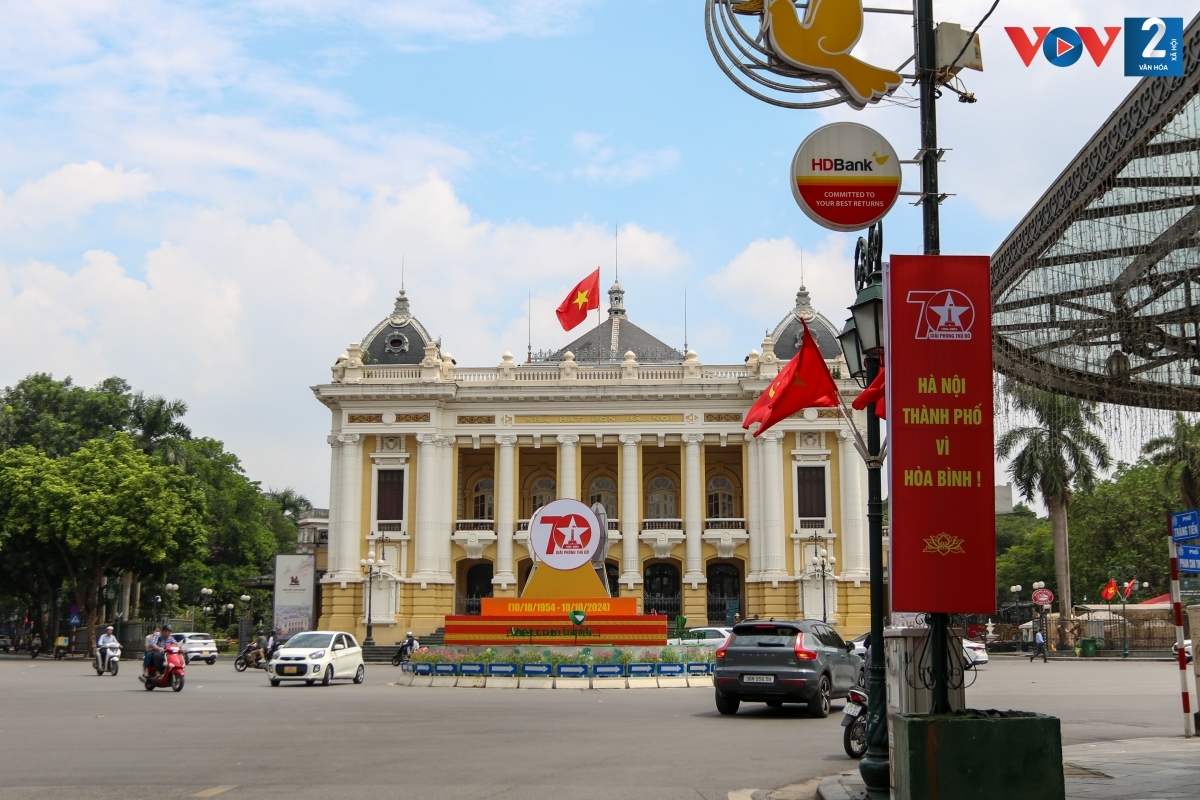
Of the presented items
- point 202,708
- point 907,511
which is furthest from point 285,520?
point 907,511

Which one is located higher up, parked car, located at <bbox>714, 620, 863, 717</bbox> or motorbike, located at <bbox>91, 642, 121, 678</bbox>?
parked car, located at <bbox>714, 620, 863, 717</bbox>

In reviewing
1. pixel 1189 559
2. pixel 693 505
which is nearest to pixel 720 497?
pixel 693 505

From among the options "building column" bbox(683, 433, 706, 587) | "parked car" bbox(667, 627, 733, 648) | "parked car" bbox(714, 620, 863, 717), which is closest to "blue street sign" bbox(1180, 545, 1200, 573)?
"parked car" bbox(714, 620, 863, 717)

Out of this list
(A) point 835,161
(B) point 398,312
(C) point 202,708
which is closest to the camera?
(A) point 835,161

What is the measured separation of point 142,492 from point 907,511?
1784 inches

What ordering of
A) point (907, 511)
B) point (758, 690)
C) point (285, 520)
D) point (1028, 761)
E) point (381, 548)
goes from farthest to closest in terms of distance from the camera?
point (285, 520)
point (381, 548)
point (758, 690)
point (907, 511)
point (1028, 761)

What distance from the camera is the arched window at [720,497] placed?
5859 cm

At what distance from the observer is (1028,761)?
7.45 metres

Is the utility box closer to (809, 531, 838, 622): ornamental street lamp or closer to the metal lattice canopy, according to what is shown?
the metal lattice canopy

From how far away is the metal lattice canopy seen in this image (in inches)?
339

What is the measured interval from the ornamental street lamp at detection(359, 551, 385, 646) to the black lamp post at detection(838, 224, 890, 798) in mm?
41283

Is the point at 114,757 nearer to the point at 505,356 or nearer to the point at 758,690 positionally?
the point at 758,690

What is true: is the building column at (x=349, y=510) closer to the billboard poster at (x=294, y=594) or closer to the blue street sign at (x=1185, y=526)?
the billboard poster at (x=294, y=594)

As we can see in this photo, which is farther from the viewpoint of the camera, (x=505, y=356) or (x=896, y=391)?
(x=505, y=356)
